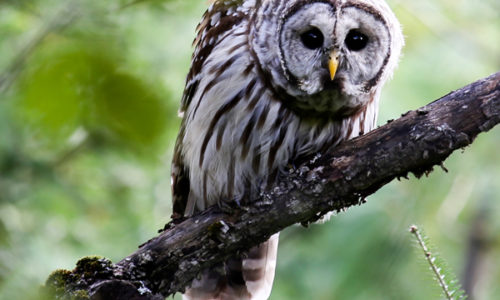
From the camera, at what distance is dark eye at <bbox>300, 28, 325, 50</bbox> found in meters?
2.90

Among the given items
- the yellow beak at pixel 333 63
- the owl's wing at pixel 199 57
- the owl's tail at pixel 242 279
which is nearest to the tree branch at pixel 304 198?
the yellow beak at pixel 333 63

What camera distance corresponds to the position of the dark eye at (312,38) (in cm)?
290

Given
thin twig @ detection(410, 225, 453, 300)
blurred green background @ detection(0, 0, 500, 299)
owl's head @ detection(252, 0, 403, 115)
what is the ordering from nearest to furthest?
thin twig @ detection(410, 225, 453, 300), owl's head @ detection(252, 0, 403, 115), blurred green background @ detection(0, 0, 500, 299)

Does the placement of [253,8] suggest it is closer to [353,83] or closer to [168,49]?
[353,83]

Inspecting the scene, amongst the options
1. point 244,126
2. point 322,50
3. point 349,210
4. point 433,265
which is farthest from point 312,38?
point 349,210

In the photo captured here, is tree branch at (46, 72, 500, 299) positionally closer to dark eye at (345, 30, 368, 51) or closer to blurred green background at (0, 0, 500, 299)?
blurred green background at (0, 0, 500, 299)

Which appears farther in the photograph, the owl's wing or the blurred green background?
the blurred green background

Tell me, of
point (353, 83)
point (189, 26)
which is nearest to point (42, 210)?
point (189, 26)

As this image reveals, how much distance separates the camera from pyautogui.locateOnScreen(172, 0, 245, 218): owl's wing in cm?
315

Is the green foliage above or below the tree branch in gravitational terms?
below

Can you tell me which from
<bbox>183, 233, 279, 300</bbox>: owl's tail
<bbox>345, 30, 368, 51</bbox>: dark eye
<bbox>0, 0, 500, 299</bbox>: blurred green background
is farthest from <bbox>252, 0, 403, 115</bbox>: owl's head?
<bbox>183, 233, 279, 300</bbox>: owl's tail

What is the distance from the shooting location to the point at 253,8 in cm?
309

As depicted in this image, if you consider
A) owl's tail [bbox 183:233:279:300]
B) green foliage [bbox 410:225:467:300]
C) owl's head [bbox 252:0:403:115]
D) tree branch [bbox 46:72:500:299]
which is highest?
owl's head [bbox 252:0:403:115]

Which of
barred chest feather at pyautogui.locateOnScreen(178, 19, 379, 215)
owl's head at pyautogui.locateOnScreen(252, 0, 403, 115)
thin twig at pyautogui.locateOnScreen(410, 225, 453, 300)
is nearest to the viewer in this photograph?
thin twig at pyautogui.locateOnScreen(410, 225, 453, 300)
